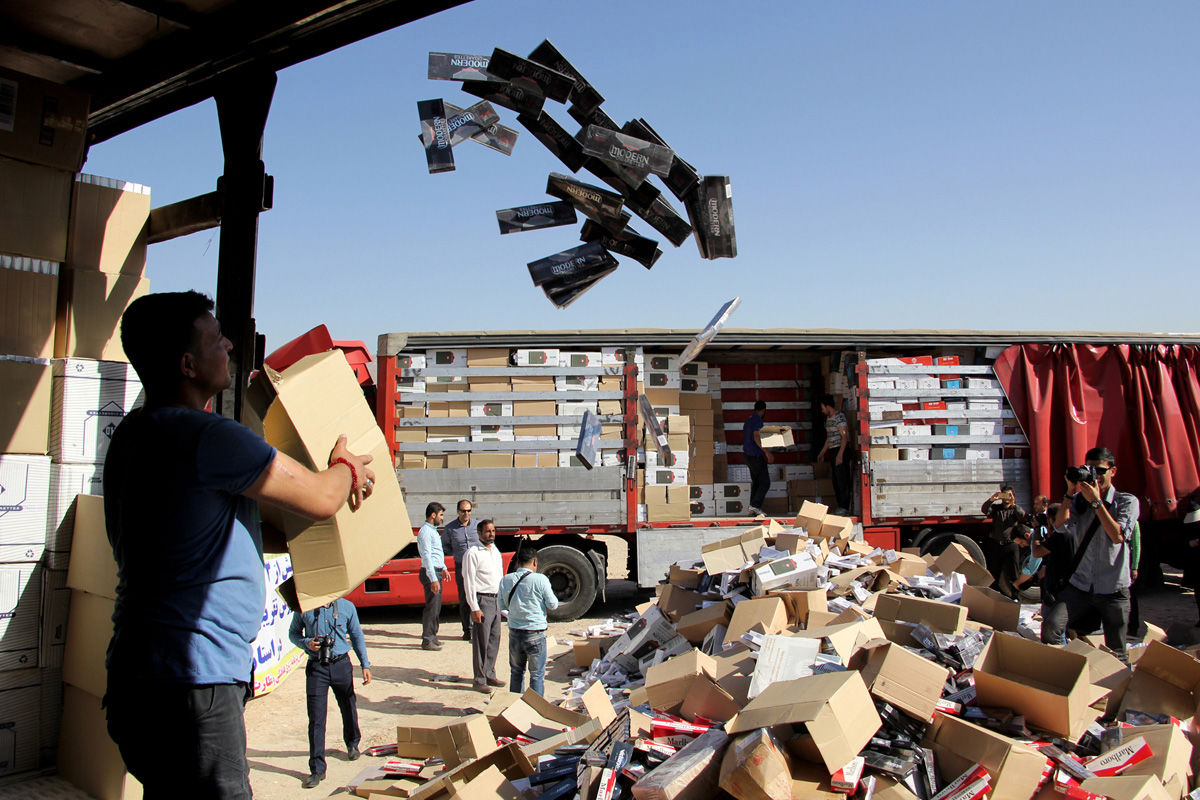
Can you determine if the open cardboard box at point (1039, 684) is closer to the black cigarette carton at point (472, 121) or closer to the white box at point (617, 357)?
the black cigarette carton at point (472, 121)

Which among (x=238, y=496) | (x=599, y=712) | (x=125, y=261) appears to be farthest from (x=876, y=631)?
(x=125, y=261)

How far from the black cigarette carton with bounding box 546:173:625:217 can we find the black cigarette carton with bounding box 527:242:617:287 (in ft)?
0.54

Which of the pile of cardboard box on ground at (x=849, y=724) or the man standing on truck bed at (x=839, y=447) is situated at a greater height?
the man standing on truck bed at (x=839, y=447)

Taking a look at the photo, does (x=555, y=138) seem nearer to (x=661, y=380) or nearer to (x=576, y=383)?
(x=576, y=383)

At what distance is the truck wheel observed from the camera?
33.4ft

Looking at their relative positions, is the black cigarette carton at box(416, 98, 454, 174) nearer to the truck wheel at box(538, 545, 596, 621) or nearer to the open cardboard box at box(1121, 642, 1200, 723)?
the open cardboard box at box(1121, 642, 1200, 723)

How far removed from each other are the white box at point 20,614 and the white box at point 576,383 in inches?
269

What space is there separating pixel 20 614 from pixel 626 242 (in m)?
3.14

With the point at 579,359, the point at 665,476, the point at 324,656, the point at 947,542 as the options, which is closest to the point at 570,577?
the point at 665,476

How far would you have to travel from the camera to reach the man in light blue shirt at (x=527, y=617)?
6.93 m

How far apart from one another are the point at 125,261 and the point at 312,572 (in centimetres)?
287

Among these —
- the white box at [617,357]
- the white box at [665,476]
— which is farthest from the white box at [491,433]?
the white box at [665,476]

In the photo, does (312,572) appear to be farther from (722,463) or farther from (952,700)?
(722,463)

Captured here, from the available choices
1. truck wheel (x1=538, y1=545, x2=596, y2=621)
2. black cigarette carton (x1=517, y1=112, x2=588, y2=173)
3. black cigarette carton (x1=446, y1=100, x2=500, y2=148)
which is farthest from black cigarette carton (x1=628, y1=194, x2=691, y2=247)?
truck wheel (x1=538, y1=545, x2=596, y2=621)
